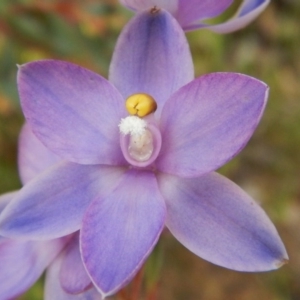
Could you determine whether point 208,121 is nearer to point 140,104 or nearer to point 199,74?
point 140,104

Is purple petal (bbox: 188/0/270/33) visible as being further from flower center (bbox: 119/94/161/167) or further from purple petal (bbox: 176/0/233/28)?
flower center (bbox: 119/94/161/167)

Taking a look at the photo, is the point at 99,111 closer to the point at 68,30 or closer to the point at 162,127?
the point at 162,127

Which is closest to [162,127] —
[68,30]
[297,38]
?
[68,30]

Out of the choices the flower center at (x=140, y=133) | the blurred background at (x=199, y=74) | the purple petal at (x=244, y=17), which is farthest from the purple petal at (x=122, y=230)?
the blurred background at (x=199, y=74)

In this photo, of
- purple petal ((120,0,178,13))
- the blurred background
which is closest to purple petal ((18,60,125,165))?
purple petal ((120,0,178,13))

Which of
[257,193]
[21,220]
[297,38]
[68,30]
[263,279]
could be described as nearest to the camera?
[21,220]
